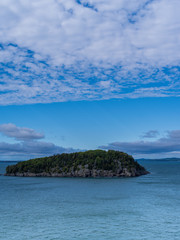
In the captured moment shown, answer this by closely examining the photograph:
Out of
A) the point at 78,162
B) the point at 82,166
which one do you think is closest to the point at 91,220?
the point at 82,166

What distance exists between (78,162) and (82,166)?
196 inches

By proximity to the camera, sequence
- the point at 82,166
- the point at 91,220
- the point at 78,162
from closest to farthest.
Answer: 1. the point at 91,220
2. the point at 82,166
3. the point at 78,162

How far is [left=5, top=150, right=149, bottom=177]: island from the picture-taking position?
16650cm

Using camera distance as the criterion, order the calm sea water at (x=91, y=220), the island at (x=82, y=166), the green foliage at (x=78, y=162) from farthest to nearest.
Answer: the green foliage at (x=78, y=162)
the island at (x=82, y=166)
the calm sea water at (x=91, y=220)

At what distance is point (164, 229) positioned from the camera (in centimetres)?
4478

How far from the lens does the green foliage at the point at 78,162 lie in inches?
→ 6718

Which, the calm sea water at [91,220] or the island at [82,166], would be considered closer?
the calm sea water at [91,220]

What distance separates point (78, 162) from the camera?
174 metres

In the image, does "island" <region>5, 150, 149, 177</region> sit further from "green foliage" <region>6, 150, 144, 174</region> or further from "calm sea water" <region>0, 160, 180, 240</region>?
"calm sea water" <region>0, 160, 180, 240</region>

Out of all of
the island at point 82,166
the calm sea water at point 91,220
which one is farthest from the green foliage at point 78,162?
the calm sea water at point 91,220

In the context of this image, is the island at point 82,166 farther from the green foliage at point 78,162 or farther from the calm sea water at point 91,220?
the calm sea water at point 91,220

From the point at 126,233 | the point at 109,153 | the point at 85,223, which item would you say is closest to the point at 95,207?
the point at 85,223

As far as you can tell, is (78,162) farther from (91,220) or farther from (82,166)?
(91,220)

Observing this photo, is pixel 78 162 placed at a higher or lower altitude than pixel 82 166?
higher
